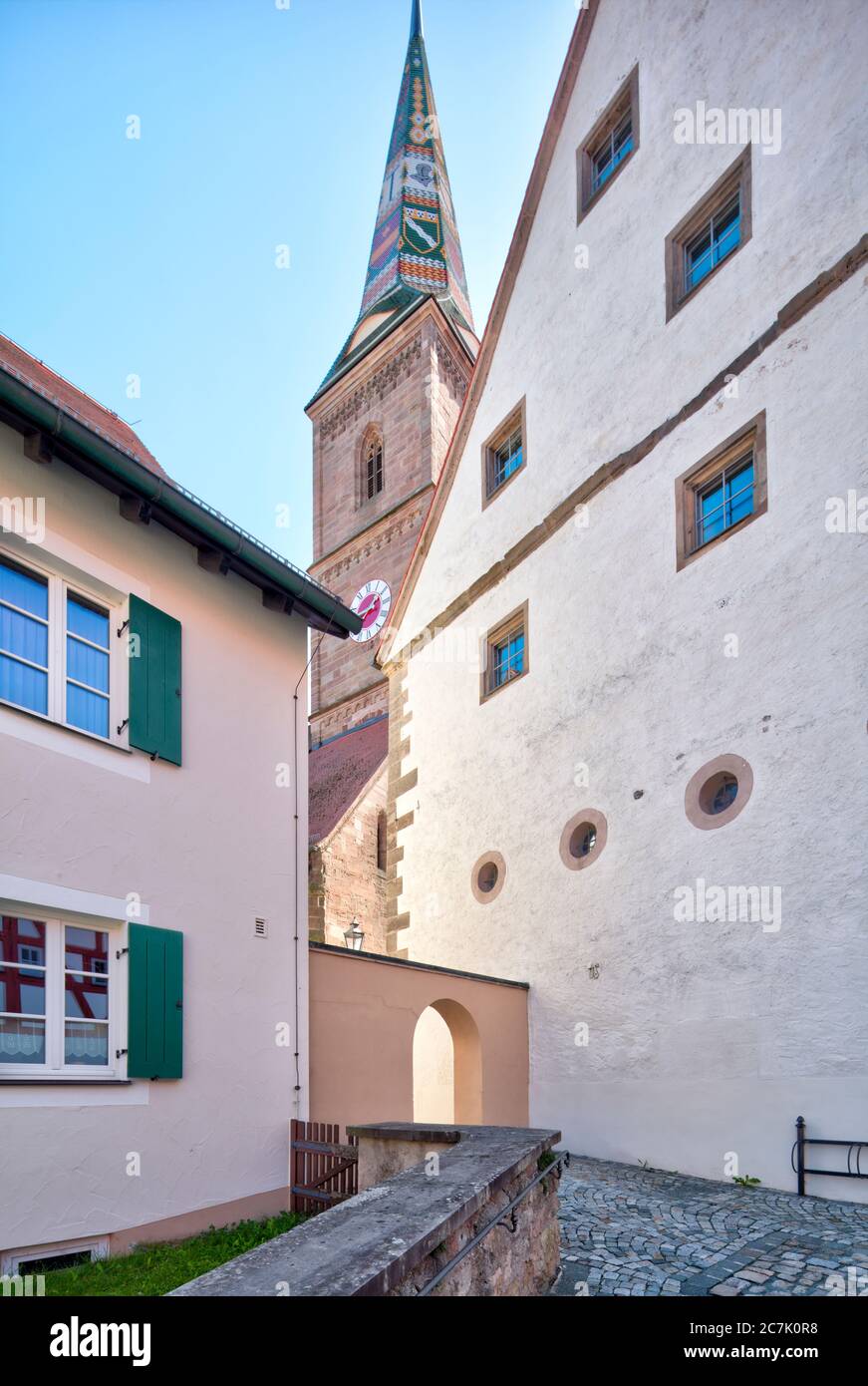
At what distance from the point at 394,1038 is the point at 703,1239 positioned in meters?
3.87

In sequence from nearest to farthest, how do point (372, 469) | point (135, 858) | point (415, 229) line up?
point (135, 858)
point (372, 469)
point (415, 229)

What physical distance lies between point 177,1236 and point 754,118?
1172cm

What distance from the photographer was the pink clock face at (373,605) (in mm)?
28906

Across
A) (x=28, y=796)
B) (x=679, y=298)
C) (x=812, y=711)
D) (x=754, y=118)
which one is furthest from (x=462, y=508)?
(x=28, y=796)

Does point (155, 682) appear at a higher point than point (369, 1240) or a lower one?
higher

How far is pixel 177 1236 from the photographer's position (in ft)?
23.2

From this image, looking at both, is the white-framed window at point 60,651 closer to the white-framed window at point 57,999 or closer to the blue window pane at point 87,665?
the blue window pane at point 87,665

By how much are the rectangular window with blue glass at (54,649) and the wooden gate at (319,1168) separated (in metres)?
3.40

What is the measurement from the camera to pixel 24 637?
6.88m

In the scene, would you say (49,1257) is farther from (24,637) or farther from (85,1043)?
(24,637)

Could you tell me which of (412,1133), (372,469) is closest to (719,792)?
(412,1133)

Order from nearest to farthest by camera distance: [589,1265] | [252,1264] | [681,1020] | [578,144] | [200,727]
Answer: [252,1264] < [589,1265] < [200,727] < [681,1020] < [578,144]

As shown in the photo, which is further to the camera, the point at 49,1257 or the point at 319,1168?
the point at 319,1168
